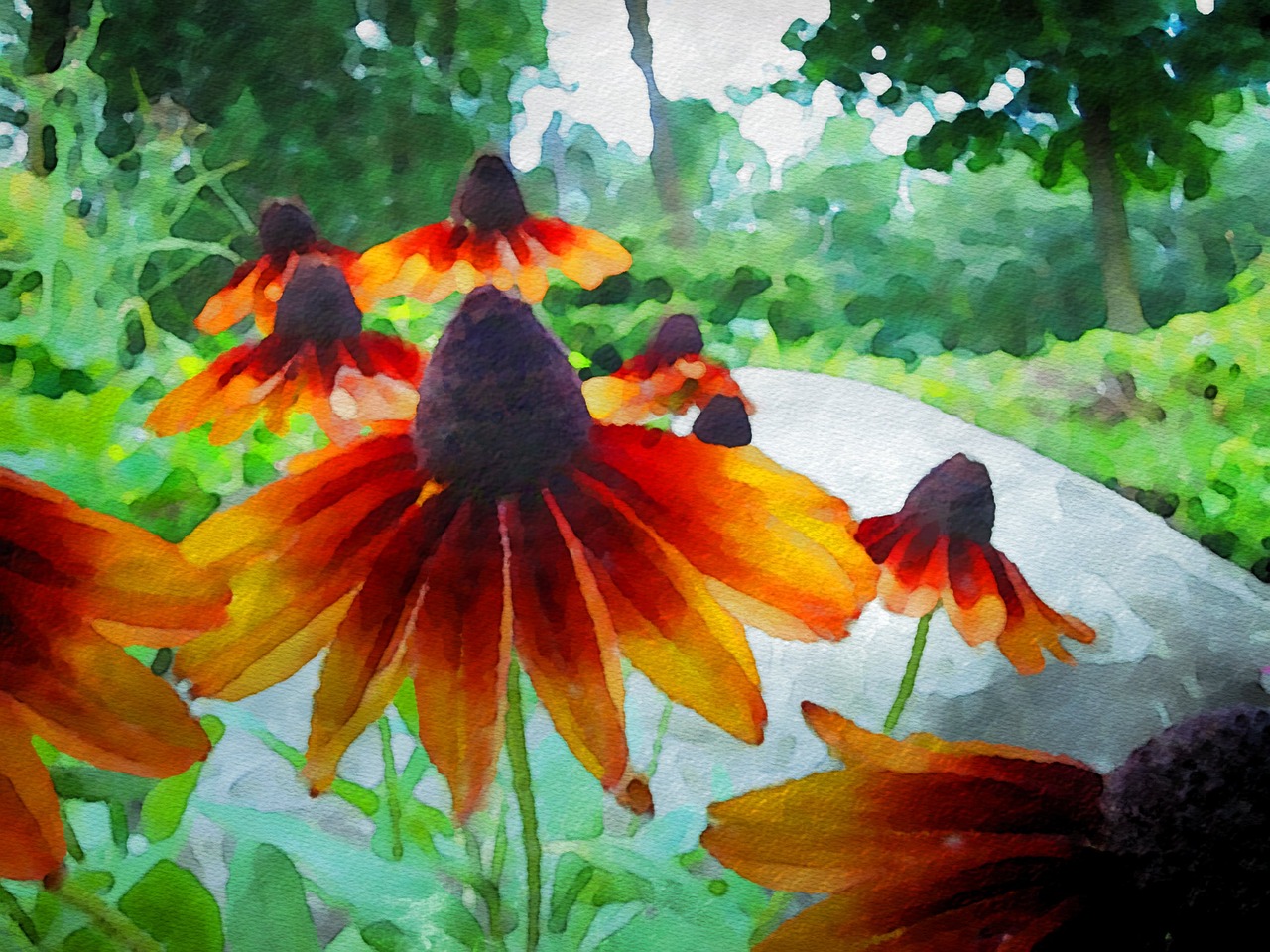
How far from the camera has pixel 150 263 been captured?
0.52 meters

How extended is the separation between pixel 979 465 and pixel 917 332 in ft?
0.26

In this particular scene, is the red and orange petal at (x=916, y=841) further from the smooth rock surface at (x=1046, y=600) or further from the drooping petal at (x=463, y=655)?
the drooping petal at (x=463, y=655)

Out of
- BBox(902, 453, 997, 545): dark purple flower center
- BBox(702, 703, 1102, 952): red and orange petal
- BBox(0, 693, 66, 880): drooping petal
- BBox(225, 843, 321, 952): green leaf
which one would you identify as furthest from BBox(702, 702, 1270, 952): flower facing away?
BBox(0, 693, 66, 880): drooping petal

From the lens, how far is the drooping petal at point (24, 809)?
45 centimetres

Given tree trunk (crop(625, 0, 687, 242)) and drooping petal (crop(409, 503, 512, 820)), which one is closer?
drooping petal (crop(409, 503, 512, 820))

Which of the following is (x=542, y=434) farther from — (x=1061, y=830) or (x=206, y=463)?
(x=1061, y=830)

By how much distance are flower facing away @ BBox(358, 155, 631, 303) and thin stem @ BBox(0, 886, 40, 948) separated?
36 centimetres

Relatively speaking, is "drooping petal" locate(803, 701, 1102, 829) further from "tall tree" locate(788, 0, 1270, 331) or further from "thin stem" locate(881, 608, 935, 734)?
"tall tree" locate(788, 0, 1270, 331)

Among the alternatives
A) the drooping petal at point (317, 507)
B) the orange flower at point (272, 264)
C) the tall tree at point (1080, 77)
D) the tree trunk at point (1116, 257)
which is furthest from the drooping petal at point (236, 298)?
the tree trunk at point (1116, 257)

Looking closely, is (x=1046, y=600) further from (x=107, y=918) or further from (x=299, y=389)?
(x=107, y=918)

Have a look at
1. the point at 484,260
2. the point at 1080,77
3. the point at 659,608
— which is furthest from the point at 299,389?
the point at 1080,77

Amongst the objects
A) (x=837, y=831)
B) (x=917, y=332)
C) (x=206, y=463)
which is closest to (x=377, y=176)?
(x=206, y=463)

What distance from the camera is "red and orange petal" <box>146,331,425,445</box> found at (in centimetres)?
48

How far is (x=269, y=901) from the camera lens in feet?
1.64
